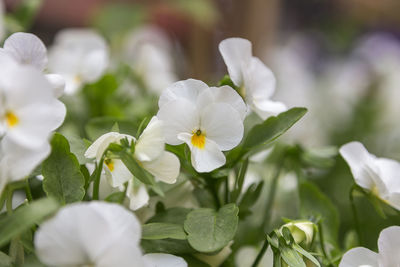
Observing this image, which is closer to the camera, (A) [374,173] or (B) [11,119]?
(B) [11,119]

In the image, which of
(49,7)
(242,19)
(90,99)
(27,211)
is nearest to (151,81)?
(90,99)

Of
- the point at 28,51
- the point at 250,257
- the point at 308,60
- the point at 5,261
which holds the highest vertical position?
the point at 28,51

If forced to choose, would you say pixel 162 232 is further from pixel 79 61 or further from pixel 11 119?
pixel 79 61

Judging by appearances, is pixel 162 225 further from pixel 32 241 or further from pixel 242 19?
pixel 242 19

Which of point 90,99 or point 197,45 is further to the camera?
point 197,45

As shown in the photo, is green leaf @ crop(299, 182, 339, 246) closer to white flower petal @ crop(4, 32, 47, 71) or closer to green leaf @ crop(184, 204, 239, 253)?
green leaf @ crop(184, 204, 239, 253)

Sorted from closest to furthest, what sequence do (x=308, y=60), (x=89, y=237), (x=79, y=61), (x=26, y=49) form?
(x=89, y=237) < (x=26, y=49) < (x=79, y=61) < (x=308, y=60)

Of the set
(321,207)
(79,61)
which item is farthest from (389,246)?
(79,61)

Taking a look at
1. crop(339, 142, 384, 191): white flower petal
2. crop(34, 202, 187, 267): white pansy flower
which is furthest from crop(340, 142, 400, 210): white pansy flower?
crop(34, 202, 187, 267): white pansy flower
